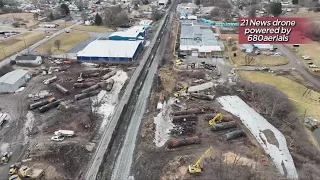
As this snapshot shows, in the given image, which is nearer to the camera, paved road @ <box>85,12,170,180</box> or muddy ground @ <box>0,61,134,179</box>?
paved road @ <box>85,12,170,180</box>

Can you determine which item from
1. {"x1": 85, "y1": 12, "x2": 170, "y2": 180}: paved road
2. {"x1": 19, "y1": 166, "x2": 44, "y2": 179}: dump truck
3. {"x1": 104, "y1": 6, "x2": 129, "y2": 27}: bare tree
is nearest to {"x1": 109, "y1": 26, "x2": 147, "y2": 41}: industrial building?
{"x1": 104, "y1": 6, "x2": 129, "y2": 27}: bare tree

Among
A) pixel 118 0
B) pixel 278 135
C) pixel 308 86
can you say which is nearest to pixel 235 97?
pixel 278 135

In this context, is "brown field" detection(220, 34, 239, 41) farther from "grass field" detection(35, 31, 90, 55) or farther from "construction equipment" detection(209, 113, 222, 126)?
"construction equipment" detection(209, 113, 222, 126)

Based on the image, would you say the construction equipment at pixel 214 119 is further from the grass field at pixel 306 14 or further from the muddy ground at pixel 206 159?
the grass field at pixel 306 14

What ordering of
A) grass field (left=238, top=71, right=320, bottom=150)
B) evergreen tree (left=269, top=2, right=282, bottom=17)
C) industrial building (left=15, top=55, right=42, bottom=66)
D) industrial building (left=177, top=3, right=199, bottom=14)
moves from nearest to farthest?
1. grass field (left=238, top=71, right=320, bottom=150)
2. industrial building (left=15, top=55, right=42, bottom=66)
3. evergreen tree (left=269, top=2, right=282, bottom=17)
4. industrial building (left=177, top=3, right=199, bottom=14)

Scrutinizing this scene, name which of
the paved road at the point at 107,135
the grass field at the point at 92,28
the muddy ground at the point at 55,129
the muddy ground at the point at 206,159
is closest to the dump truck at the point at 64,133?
the muddy ground at the point at 55,129
